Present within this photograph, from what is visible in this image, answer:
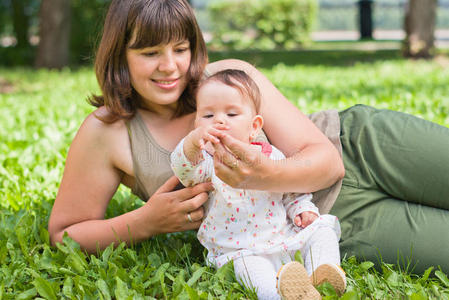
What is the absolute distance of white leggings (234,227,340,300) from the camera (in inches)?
74.0

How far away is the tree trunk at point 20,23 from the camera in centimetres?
1282

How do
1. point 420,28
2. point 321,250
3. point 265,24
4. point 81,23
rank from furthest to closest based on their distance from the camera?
point 265,24 → point 81,23 → point 420,28 → point 321,250

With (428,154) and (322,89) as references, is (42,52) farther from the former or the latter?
(428,154)

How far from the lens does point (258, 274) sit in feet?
6.28

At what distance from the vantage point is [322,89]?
6.35 metres

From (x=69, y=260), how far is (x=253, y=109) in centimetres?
95

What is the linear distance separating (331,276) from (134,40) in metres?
1.14

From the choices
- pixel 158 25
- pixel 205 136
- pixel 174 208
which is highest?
pixel 158 25

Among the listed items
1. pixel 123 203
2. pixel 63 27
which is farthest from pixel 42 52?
pixel 123 203

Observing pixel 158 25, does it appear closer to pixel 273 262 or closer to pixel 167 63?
pixel 167 63

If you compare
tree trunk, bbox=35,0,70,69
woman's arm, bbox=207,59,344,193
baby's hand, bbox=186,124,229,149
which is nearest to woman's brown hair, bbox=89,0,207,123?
woman's arm, bbox=207,59,344,193

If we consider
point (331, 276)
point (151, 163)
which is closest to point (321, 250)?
point (331, 276)

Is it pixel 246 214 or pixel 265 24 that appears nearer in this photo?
pixel 246 214

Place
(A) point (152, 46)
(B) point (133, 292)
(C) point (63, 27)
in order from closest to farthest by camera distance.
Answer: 1. (B) point (133, 292)
2. (A) point (152, 46)
3. (C) point (63, 27)
